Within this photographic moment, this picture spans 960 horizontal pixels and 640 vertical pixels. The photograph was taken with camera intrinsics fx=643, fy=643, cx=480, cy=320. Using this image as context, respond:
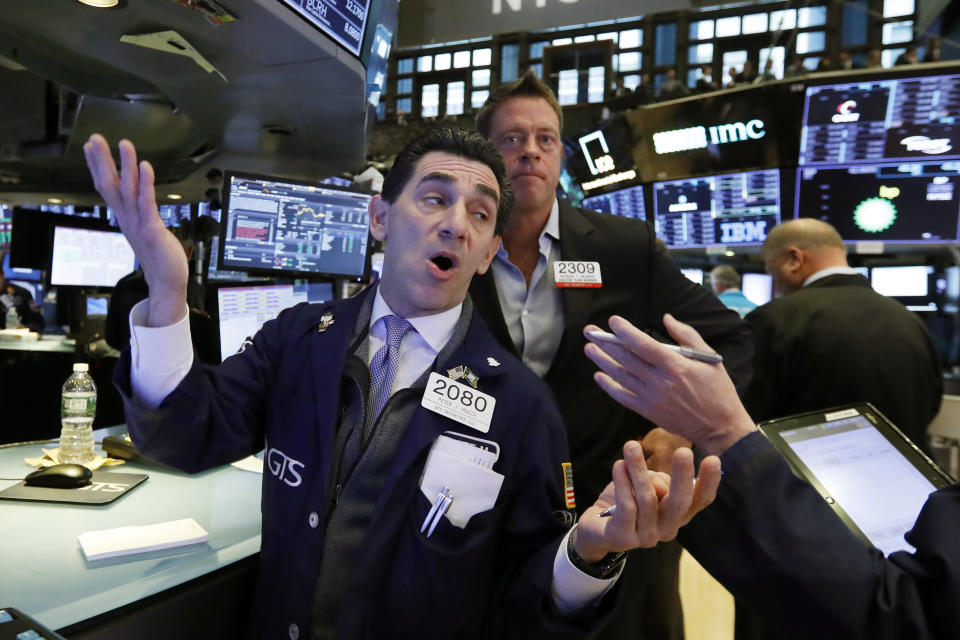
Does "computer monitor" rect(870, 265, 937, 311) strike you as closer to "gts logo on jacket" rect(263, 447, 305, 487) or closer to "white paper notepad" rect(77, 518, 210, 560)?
"gts logo on jacket" rect(263, 447, 305, 487)

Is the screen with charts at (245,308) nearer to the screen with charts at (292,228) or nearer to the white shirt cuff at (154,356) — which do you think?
the screen with charts at (292,228)

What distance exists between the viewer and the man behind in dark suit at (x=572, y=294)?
1.62 metres

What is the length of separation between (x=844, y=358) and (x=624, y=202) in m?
2.73

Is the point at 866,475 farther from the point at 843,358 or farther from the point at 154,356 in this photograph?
the point at 154,356

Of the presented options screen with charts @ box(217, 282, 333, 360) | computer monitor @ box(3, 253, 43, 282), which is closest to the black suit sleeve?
screen with charts @ box(217, 282, 333, 360)

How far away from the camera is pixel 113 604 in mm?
1048

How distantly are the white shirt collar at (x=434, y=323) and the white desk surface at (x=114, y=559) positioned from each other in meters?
0.53

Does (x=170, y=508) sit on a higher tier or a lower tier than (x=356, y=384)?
lower

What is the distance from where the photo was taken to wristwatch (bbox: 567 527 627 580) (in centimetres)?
95

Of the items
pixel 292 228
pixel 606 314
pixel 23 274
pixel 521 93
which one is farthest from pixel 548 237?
pixel 23 274

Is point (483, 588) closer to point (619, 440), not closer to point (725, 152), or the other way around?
point (619, 440)

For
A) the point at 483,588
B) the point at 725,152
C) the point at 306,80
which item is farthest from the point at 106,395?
the point at 725,152

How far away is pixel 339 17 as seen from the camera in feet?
9.78

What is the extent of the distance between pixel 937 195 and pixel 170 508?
3.95 meters
